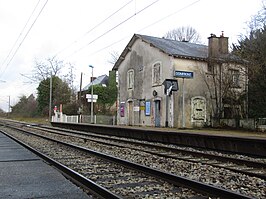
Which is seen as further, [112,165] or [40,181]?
[112,165]

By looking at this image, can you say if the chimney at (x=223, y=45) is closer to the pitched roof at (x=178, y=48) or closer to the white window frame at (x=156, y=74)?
the pitched roof at (x=178, y=48)

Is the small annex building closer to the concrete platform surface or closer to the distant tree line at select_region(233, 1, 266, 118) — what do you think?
the distant tree line at select_region(233, 1, 266, 118)

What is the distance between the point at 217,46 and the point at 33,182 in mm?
25694

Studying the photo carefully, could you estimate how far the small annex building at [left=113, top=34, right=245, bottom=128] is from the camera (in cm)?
2827

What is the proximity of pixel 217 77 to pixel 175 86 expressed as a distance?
445cm

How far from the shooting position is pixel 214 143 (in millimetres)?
12609

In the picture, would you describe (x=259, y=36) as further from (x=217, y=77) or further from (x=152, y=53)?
(x=152, y=53)

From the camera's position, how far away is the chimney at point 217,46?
29.2 meters

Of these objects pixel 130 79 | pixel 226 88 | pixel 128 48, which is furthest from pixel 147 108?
pixel 128 48

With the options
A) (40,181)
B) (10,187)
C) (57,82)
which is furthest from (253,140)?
(57,82)

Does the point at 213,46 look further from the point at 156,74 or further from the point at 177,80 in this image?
the point at 156,74

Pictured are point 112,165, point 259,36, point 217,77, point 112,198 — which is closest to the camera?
point 112,198

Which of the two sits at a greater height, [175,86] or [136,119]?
[175,86]

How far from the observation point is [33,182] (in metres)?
6.43
